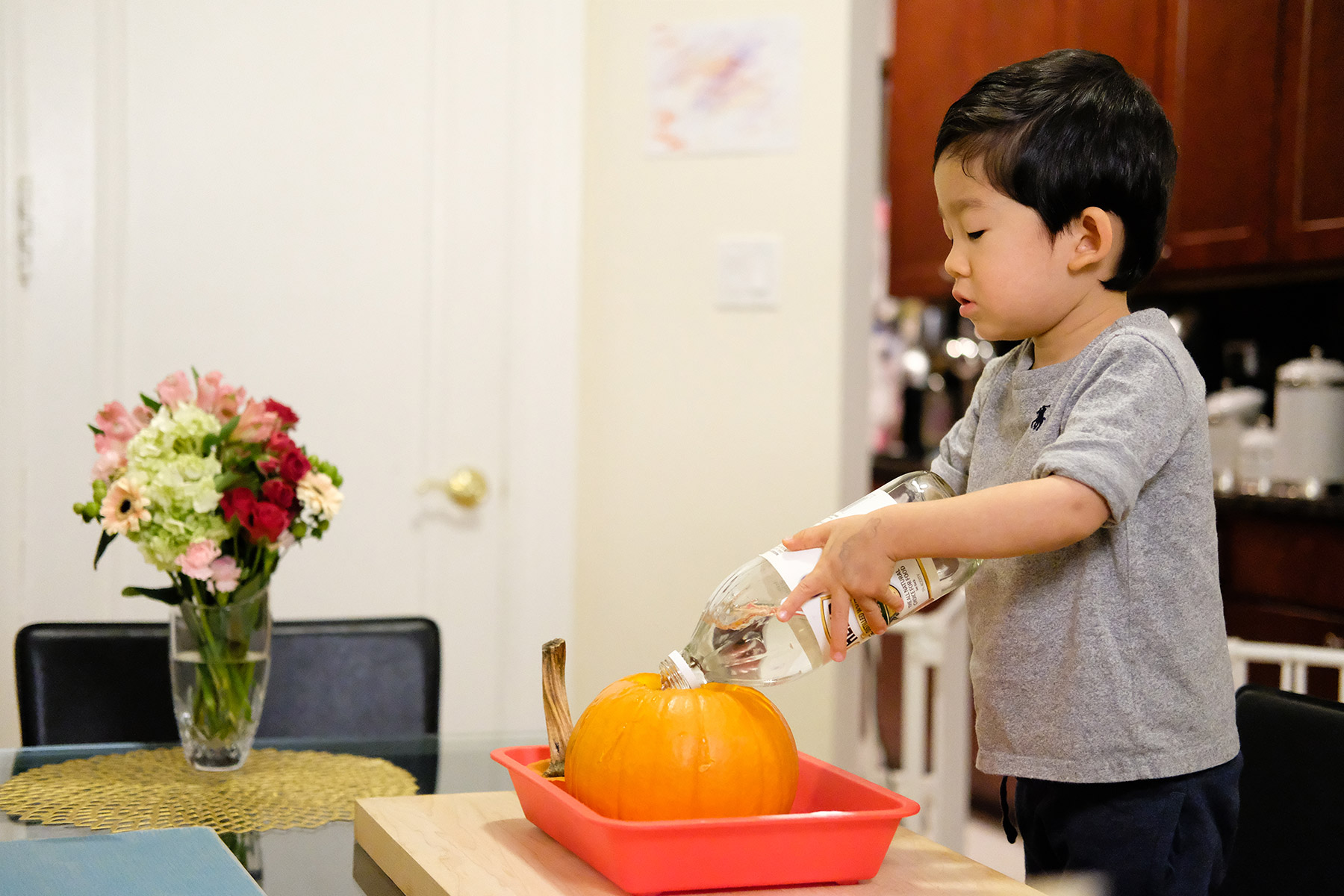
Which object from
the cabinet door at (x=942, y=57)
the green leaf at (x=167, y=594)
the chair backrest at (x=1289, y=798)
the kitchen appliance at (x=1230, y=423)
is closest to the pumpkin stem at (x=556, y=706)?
the green leaf at (x=167, y=594)

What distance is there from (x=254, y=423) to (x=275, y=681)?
443mm

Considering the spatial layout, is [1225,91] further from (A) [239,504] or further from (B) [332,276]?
(A) [239,504]

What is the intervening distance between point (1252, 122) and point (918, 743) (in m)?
1.67

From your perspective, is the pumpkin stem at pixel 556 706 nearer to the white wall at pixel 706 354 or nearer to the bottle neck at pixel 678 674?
the bottle neck at pixel 678 674

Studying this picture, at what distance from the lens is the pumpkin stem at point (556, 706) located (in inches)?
30.8

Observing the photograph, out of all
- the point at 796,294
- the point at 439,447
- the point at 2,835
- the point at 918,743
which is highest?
the point at 796,294

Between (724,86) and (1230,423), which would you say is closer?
(724,86)

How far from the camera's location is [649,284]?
7.39 feet

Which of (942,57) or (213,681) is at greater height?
(942,57)

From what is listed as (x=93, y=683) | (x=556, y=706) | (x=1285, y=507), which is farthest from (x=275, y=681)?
(x=1285, y=507)

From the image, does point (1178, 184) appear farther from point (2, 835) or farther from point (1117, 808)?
point (2, 835)

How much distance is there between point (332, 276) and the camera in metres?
2.18

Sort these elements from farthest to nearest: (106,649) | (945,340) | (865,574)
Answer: (945,340)
(106,649)
(865,574)

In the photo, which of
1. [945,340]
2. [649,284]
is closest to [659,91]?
[649,284]
